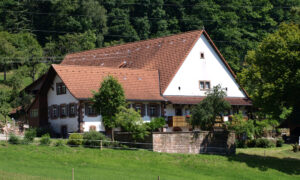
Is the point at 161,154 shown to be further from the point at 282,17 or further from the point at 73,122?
the point at 282,17

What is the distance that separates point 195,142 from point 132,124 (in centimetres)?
551

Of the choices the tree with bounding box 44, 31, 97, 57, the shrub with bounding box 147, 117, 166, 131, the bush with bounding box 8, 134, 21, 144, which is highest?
the tree with bounding box 44, 31, 97, 57

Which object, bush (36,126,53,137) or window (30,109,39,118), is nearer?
bush (36,126,53,137)

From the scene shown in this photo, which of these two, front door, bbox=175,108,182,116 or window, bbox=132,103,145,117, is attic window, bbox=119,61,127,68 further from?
window, bbox=132,103,145,117

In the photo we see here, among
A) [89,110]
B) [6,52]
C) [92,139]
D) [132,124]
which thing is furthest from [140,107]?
[6,52]

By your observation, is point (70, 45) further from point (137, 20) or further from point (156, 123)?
point (156, 123)

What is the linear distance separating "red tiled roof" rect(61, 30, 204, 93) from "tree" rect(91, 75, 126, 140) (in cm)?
1171

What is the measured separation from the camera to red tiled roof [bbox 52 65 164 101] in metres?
50.0

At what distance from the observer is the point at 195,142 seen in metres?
44.3

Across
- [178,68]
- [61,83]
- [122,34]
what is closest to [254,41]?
[122,34]

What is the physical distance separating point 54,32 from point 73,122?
64247mm

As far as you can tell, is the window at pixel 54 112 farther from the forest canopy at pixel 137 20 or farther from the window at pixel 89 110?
the forest canopy at pixel 137 20

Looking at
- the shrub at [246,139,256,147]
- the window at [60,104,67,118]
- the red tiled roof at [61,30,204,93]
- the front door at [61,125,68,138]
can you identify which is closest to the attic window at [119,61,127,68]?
the red tiled roof at [61,30,204,93]

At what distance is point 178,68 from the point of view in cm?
5644
